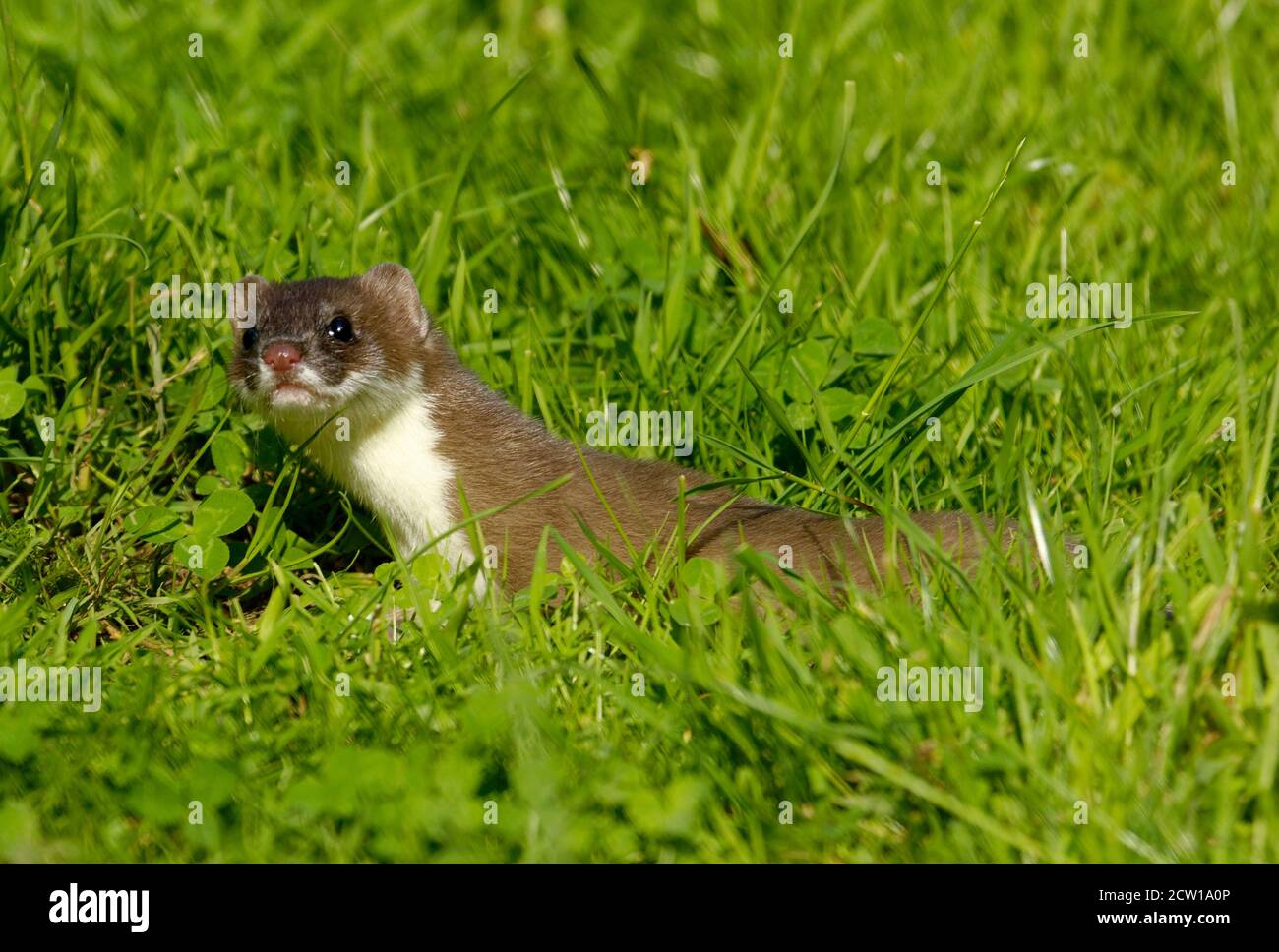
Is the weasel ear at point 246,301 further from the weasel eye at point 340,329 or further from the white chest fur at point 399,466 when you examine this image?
the white chest fur at point 399,466

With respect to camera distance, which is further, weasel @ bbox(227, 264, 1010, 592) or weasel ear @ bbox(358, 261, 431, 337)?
weasel ear @ bbox(358, 261, 431, 337)

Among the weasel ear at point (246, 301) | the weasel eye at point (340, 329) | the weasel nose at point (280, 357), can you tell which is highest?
the weasel ear at point (246, 301)

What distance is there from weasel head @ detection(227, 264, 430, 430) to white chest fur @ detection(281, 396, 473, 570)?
0.06m

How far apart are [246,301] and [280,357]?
396 millimetres

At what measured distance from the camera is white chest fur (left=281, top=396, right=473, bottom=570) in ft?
15.1

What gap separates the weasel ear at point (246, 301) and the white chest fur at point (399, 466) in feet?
1.14

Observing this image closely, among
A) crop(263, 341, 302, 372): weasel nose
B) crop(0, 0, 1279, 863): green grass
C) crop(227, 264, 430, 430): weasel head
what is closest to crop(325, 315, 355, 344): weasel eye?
crop(227, 264, 430, 430): weasel head

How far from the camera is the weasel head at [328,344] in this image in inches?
171

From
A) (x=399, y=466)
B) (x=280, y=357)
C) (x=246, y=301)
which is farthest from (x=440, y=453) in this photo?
(x=246, y=301)

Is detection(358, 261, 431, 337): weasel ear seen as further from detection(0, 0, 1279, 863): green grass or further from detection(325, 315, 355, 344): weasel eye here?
detection(0, 0, 1279, 863): green grass

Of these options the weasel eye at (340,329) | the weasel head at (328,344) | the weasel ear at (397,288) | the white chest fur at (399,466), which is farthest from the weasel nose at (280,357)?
the weasel ear at (397,288)

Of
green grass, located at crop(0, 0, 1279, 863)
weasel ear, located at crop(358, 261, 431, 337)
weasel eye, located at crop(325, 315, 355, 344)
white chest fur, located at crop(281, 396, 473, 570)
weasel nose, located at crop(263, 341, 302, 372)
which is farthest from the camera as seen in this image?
weasel ear, located at crop(358, 261, 431, 337)

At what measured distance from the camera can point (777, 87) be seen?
20.3ft
